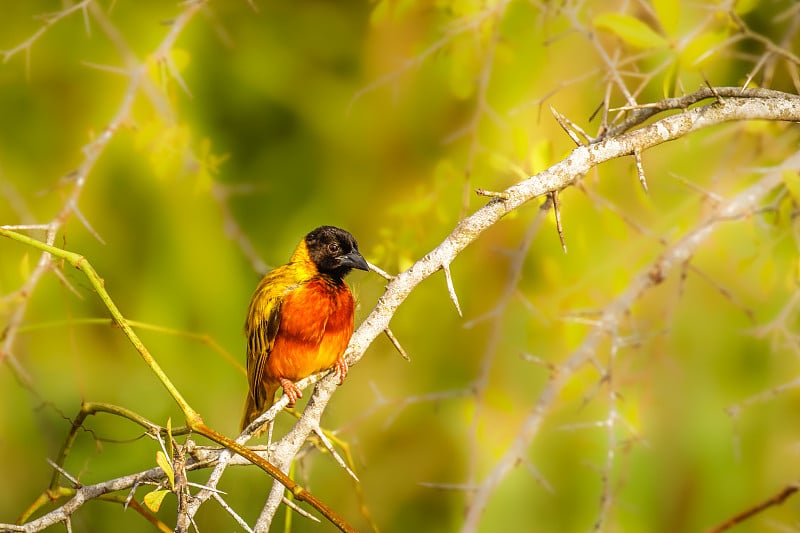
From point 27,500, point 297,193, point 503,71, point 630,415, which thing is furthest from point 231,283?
point 630,415

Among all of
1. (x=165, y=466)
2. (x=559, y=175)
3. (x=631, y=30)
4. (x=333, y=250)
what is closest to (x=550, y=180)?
(x=559, y=175)

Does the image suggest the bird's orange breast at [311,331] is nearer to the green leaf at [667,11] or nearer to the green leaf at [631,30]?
the green leaf at [631,30]

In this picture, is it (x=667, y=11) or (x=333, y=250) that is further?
(x=333, y=250)

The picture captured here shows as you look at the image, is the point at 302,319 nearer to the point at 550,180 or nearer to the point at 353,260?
the point at 353,260

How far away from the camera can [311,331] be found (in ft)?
12.9

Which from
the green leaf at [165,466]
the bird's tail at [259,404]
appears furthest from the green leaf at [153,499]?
the bird's tail at [259,404]

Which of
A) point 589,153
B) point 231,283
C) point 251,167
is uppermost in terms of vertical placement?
point 251,167

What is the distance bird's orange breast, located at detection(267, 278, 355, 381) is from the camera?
3.93m

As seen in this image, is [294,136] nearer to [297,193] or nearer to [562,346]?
[297,193]

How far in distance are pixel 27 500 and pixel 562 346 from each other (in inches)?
146

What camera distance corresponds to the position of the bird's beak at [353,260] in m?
4.02

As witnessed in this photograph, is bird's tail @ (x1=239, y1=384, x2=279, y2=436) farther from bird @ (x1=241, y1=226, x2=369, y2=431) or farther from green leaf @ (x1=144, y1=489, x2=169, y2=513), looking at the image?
green leaf @ (x1=144, y1=489, x2=169, y2=513)

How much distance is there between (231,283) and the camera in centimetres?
649

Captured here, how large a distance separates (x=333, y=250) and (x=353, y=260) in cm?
21
